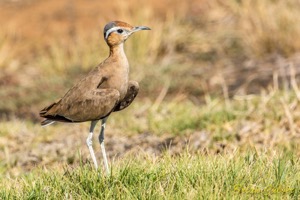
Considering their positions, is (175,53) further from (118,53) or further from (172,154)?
(118,53)

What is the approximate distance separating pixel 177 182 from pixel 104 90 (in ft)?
3.34

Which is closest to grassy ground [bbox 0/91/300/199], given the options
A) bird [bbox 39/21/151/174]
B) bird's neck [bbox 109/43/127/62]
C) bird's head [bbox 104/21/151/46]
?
bird [bbox 39/21/151/174]

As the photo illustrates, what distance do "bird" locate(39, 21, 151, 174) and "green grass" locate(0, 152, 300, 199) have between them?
428 mm

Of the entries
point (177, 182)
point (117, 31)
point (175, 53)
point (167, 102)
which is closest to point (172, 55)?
point (175, 53)

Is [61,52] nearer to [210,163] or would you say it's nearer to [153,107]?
[153,107]

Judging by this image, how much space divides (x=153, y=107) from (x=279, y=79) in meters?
2.47

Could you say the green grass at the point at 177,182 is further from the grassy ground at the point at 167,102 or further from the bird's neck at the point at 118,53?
the bird's neck at the point at 118,53

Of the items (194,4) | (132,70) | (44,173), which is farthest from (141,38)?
(44,173)

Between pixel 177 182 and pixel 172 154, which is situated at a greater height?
pixel 177 182

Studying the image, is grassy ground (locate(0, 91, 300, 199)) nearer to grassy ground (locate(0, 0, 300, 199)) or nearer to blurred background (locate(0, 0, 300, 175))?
grassy ground (locate(0, 0, 300, 199))

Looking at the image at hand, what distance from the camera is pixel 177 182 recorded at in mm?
5367

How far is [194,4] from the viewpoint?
19.2m

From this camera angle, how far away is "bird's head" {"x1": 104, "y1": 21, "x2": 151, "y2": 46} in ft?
20.0

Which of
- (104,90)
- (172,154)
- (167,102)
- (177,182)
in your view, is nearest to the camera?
(177,182)
